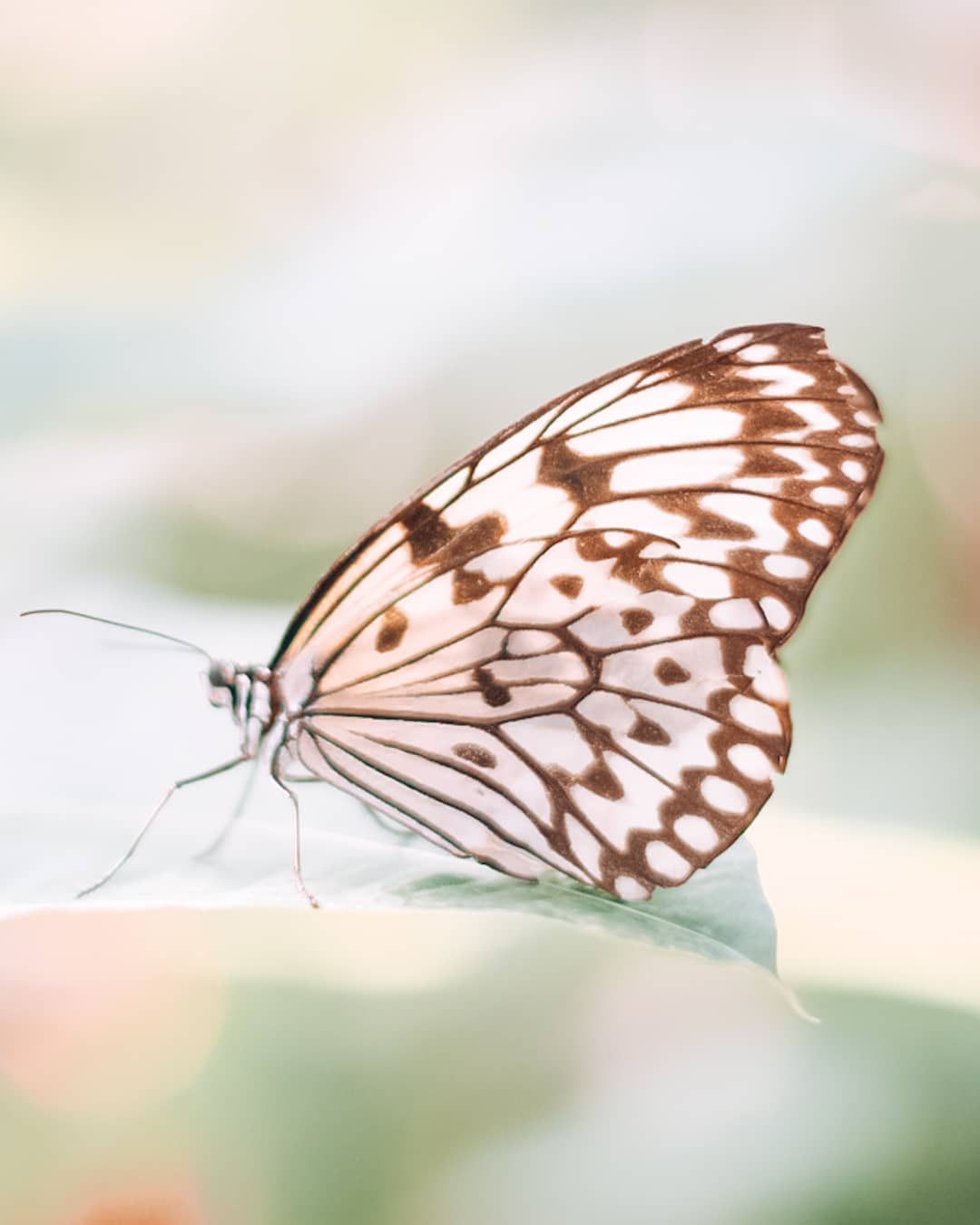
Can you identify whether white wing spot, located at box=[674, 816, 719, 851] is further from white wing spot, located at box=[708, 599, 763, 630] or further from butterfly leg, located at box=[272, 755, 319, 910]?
butterfly leg, located at box=[272, 755, 319, 910]

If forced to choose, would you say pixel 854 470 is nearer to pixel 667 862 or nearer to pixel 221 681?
pixel 667 862

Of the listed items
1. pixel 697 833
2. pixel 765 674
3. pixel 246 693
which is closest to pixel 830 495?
pixel 765 674

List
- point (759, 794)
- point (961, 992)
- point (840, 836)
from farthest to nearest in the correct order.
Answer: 1. point (840, 836)
2. point (961, 992)
3. point (759, 794)

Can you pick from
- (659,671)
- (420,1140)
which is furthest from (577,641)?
(420,1140)

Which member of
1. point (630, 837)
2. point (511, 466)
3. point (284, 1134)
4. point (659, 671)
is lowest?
point (284, 1134)

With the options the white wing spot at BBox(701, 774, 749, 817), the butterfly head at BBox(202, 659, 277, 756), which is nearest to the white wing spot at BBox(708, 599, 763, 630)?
the white wing spot at BBox(701, 774, 749, 817)

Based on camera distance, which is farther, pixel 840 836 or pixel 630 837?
pixel 840 836

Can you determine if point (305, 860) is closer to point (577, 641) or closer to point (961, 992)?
point (577, 641)

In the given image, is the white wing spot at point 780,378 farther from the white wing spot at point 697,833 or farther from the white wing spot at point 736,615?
the white wing spot at point 697,833
